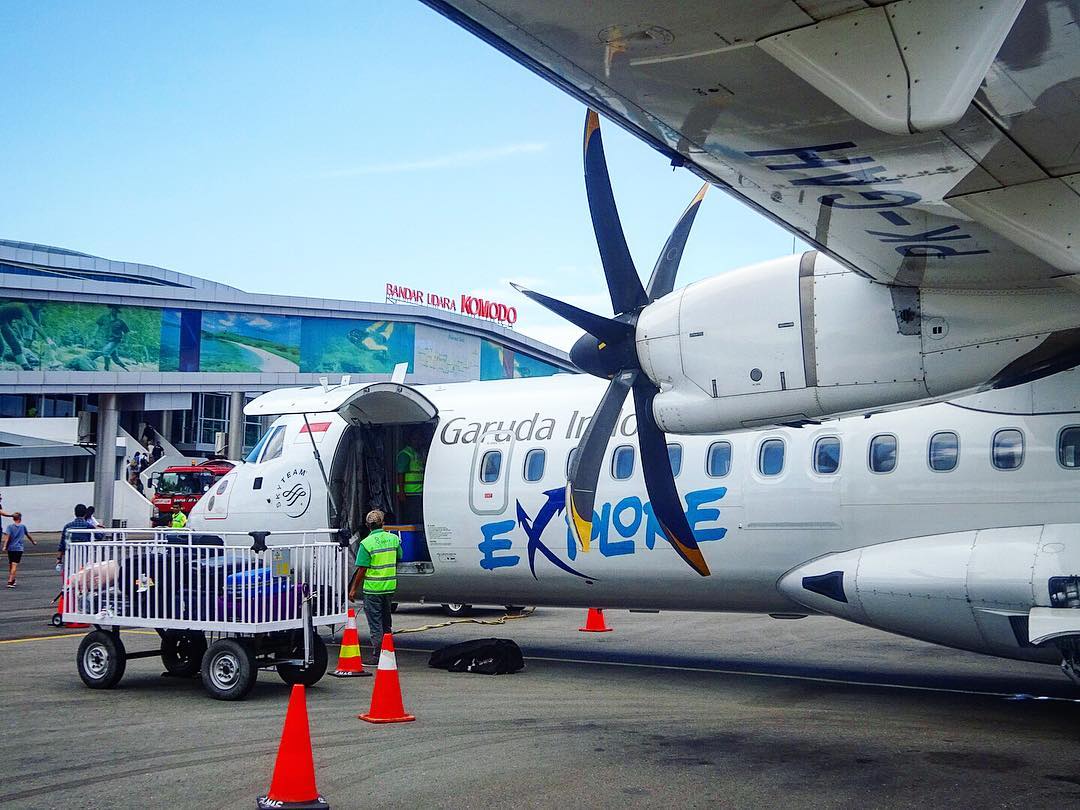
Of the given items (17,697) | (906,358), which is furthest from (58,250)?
(906,358)

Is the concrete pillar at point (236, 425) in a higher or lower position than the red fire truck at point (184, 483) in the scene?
higher

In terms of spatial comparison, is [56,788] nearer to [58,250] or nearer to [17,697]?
[17,697]

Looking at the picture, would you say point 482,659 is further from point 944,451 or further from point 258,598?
point 944,451

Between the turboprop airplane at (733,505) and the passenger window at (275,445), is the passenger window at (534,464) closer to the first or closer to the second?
the turboprop airplane at (733,505)

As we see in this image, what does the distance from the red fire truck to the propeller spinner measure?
114 ft

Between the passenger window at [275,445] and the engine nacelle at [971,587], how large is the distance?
8239 millimetres

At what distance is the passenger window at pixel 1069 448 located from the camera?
9.50 meters

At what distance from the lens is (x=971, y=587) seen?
9141 millimetres

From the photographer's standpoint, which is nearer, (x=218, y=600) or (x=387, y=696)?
(x=387, y=696)

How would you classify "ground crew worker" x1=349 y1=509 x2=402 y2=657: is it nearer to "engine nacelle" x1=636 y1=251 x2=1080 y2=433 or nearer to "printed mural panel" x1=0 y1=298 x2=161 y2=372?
"engine nacelle" x1=636 y1=251 x2=1080 y2=433

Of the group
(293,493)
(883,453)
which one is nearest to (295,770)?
(883,453)

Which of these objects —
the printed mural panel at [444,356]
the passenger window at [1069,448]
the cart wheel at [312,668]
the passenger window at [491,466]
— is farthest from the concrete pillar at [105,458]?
the passenger window at [1069,448]

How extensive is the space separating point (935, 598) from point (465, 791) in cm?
476

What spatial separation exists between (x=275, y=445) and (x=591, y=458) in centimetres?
665
